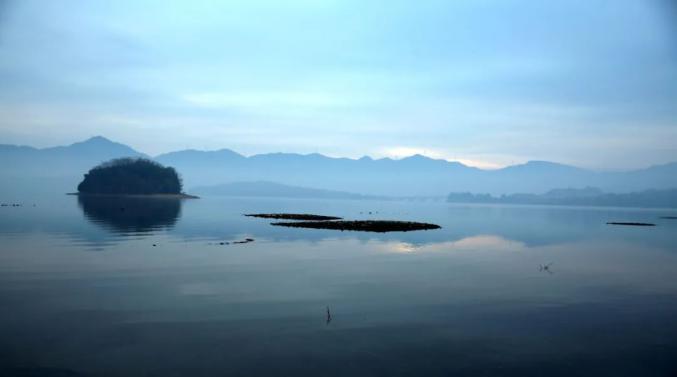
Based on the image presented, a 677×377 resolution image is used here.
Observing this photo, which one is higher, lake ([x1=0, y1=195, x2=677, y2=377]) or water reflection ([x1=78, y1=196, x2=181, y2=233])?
water reflection ([x1=78, y1=196, x2=181, y2=233])

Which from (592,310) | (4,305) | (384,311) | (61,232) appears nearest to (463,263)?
(592,310)

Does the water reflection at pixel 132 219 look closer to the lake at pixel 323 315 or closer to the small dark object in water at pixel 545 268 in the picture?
the lake at pixel 323 315

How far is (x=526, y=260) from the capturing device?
46.0 m

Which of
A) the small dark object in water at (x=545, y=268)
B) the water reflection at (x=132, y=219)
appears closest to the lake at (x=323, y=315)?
the small dark object in water at (x=545, y=268)

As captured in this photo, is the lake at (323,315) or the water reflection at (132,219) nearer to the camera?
the lake at (323,315)

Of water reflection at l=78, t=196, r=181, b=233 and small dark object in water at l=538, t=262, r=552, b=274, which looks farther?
water reflection at l=78, t=196, r=181, b=233

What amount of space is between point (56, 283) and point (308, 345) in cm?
1957

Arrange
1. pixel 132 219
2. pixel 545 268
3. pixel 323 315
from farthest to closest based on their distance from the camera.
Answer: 1. pixel 132 219
2. pixel 545 268
3. pixel 323 315

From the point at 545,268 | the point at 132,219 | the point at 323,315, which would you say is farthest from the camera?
the point at 132,219

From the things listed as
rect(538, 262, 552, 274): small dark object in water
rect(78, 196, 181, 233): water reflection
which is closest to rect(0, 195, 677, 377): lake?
rect(538, 262, 552, 274): small dark object in water

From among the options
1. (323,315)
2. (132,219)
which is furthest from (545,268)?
(132,219)

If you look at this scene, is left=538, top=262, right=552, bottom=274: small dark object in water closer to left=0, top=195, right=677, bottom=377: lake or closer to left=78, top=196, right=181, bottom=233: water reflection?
left=0, top=195, right=677, bottom=377: lake

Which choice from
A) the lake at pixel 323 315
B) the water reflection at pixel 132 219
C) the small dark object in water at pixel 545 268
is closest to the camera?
the lake at pixel 323 315

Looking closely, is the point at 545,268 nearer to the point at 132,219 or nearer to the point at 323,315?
the point at 323,315
